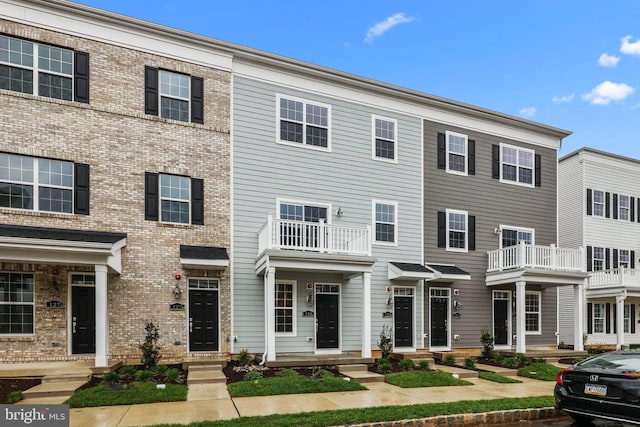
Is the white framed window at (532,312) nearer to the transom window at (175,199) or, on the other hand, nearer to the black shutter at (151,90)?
the transom window at (175,199)

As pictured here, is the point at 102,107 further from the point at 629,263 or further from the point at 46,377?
the point at 629,263

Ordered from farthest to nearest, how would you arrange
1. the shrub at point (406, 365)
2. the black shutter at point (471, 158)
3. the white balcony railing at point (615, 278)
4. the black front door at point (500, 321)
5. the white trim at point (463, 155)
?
the white balcony railing at point (615, 278) → the black shutter at point (471, 158) → the black front door at point (500, 321) → the white trim at point (463, 155) → the shrub at point (406, 365)

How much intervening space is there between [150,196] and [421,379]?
9.23 metres

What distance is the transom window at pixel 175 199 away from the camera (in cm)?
1380

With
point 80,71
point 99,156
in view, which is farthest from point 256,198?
point 80,71

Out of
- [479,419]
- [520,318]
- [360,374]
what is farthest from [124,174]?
[520,318]

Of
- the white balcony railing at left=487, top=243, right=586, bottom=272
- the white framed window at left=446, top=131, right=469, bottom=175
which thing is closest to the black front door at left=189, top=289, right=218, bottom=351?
the white framed window at left=446, top=131, right=469, bottom=175

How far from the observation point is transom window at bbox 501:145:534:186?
19.8 metres

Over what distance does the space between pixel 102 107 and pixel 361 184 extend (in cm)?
886

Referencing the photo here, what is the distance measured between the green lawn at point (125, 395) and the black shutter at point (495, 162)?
15.2 meters

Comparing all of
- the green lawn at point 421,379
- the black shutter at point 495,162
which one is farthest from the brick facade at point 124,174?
the black shutter at point 495,162

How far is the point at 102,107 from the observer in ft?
43.2

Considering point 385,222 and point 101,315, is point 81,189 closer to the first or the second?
point 101,315

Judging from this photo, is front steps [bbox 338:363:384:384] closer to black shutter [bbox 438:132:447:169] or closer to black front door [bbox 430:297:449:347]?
black front door [bbox 430:297:449:347]
